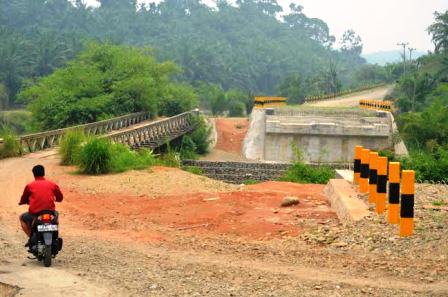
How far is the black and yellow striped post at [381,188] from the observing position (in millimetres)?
11180

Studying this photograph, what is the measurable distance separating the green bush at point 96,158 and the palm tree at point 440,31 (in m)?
78.2

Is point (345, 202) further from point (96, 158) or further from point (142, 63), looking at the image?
point (142, 63)

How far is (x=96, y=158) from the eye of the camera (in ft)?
67.6

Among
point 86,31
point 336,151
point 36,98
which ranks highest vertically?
point 86,31

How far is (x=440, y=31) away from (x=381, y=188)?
287 feet

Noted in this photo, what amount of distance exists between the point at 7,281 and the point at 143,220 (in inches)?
198

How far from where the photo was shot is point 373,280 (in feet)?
26.4

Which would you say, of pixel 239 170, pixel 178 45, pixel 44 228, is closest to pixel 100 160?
pixel 44 228

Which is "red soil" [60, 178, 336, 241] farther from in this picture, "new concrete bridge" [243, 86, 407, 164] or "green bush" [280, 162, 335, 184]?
"new concrete bridge" [243, 86, 407, 164]

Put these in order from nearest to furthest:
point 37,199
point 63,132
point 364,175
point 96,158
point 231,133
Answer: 1. point 37,199
2. point 364,175
3. point 96,158
4. point 63,132
5. point 231,133

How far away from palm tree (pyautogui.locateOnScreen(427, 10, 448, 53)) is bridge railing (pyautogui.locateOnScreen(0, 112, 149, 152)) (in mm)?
57331

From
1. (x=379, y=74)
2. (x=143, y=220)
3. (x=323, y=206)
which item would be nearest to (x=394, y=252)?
(x=323, y=206)

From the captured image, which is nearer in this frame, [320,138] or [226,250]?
[226,250]

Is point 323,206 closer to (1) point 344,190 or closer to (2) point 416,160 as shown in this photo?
(1) point 344,190
